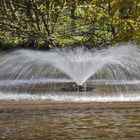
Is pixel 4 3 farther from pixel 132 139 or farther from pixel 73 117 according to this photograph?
pixel 132 139

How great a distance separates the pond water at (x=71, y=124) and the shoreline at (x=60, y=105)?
1.49ft

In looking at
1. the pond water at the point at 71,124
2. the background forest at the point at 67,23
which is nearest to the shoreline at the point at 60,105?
the pond water at the point at 71,124

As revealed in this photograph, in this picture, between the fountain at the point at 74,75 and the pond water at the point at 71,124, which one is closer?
the pond water at the point at 71,124

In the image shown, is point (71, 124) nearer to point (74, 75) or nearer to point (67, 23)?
point (74, 75)

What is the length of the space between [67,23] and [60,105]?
1935cm

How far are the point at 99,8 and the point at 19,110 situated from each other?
15.1 m

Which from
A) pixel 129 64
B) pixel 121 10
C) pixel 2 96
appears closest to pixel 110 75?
pixel 129 64

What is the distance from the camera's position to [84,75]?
17.7 m

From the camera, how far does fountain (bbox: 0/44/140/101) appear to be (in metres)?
15.3

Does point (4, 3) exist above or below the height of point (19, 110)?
above

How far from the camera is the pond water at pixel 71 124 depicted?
882 cm

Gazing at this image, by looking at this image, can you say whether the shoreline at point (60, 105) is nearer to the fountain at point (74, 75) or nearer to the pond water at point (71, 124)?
the pond water at point (71, 124)

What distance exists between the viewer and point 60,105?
492 inches

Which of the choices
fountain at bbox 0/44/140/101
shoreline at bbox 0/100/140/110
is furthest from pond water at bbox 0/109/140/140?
fountain at bbox 0/44/140/101
